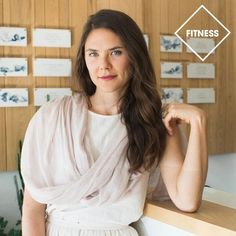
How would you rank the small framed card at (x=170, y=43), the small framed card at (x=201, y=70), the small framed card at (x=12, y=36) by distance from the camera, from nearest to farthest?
1. the small framed card at (x=12, y=36)
2. the small framed card at (x=170, y=43)
3. the small framed card at (x=201, y=70)

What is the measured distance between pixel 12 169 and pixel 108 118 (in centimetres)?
151

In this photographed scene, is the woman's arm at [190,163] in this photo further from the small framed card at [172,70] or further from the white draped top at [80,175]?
the small framed card at [172,70]

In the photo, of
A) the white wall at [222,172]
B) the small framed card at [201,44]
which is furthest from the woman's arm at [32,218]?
the white wall at [222,172]

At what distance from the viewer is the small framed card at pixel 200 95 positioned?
10.5ft

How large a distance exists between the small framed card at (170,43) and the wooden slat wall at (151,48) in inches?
1.5

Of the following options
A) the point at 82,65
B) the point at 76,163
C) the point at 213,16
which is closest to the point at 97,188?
the point at 76,163

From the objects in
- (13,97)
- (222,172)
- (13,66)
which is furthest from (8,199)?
(222,172)

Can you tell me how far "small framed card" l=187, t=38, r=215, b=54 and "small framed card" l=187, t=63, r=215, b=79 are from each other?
0.11m

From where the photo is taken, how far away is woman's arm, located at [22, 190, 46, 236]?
1146 mm

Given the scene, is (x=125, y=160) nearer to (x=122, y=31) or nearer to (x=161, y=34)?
(x=122, y=31)

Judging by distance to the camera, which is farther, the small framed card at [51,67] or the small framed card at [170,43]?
the small framed card at [170,43]

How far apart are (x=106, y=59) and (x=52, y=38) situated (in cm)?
156

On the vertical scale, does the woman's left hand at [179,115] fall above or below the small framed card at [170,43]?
below

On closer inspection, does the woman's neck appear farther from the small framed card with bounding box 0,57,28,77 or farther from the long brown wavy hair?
the small framed card with bounding box 0,57,28,77
